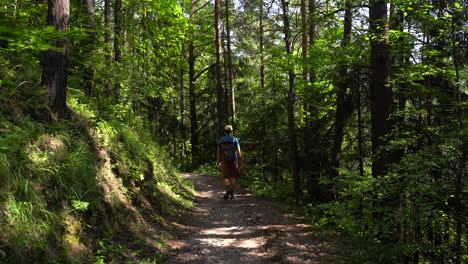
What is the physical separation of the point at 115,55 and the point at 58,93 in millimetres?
5259

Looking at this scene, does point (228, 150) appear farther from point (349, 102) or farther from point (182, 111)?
point (182, 111)

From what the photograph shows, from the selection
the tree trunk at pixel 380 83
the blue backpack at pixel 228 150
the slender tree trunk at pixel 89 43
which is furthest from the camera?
the blue backpack at pixel 228 150

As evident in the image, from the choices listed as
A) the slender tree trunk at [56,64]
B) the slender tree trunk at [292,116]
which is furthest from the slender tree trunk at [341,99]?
the slender tree trunk at [56,64]

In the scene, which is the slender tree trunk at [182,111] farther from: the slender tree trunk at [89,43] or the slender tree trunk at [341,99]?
the slender tree trunk at [341,99]

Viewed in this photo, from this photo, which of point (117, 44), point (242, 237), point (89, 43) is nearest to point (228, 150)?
point (242, 237)

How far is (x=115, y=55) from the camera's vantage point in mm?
9930

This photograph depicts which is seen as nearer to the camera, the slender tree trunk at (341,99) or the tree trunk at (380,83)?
the tree trunk at (380,83)

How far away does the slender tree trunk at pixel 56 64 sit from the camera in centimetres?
498

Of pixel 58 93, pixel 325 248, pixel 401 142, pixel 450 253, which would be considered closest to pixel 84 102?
pixel 58 93

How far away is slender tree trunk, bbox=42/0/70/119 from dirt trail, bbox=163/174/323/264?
11.0 feet

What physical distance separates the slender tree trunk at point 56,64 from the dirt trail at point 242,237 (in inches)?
132

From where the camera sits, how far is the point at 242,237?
597 centimetres

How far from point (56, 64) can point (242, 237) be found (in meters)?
4.85

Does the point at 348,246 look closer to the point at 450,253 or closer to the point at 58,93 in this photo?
the point at 450,253
